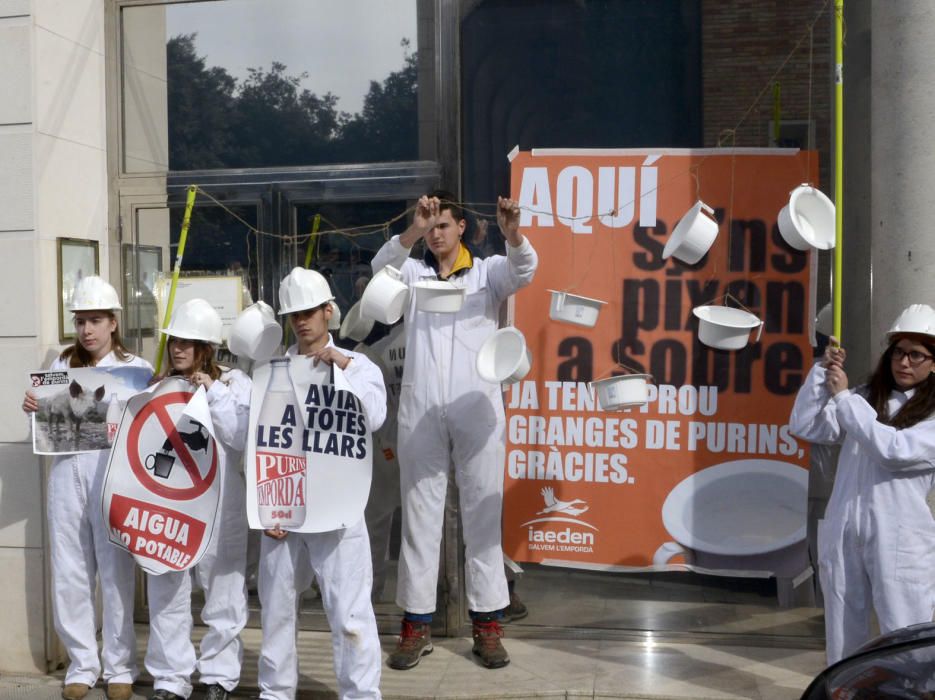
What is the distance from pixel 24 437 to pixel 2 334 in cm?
53

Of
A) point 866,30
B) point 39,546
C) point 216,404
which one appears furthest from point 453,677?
point 866,30

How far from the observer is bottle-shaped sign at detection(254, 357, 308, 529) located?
16.0ft

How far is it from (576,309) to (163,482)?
2.03 metres

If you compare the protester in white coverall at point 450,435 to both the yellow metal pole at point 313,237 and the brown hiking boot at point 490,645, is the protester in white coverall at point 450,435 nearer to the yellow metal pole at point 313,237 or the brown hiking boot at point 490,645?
the brown hiking boot at point 490,645

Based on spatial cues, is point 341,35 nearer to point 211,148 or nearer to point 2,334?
point 211,148

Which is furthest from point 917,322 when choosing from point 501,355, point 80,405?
point 80,405

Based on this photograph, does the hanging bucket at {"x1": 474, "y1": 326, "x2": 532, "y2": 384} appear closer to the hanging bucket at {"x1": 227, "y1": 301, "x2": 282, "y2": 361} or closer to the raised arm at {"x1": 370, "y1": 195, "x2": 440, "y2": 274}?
the raised arm at {"x1": 370, "y1": 195, "x2": 440, "y2": 274}

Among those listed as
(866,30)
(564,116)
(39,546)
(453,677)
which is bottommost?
(453,677)

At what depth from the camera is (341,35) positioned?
615cm

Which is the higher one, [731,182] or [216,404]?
[731,182]

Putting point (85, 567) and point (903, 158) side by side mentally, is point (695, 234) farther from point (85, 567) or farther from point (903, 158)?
point (85, 567)

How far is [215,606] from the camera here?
518 centimetres

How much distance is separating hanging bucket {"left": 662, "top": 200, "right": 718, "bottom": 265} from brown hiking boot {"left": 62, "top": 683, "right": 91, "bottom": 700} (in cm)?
340

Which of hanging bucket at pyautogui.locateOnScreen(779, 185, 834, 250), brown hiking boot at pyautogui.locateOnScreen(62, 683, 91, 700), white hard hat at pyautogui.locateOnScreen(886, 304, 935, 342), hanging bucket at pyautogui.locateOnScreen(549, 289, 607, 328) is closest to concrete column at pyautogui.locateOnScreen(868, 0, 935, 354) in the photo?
hanging bucket at pyautogui.locateOnScreen(779, 185, 834, 250)
